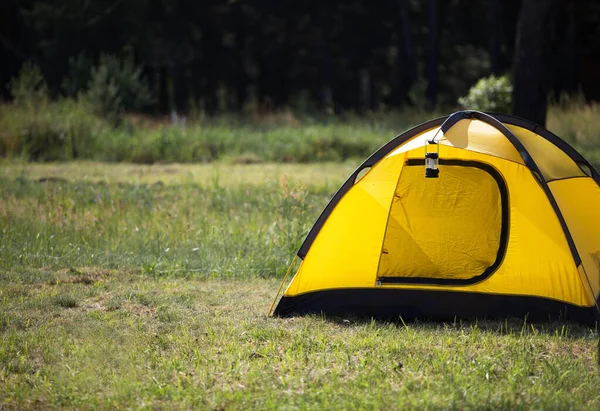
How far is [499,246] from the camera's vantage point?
21.8 feet

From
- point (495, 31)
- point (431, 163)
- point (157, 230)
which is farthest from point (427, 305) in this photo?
point (495, 31)

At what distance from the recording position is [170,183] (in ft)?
44.9

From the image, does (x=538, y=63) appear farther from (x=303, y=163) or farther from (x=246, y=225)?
(x=246, y=225)

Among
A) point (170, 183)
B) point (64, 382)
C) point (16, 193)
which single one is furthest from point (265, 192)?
point (64, 382)

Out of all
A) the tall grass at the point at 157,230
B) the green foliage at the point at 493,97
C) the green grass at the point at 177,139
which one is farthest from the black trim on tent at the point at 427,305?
the green foliage at the point at 493,97

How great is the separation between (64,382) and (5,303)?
209 cm

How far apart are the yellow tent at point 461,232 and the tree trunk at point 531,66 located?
860cm

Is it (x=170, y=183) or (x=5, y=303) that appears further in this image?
(x=170, y=183)

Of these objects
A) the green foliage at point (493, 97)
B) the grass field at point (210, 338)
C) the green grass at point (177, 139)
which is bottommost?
the grass field at point (210, 338)

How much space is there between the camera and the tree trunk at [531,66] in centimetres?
1488

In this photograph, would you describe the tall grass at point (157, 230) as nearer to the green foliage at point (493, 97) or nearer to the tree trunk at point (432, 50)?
the green foliage at point (493, 97)

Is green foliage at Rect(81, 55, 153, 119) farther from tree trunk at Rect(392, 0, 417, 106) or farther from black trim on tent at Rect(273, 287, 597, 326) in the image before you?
black trim on tent at Rect(273, 287, 597, 326)

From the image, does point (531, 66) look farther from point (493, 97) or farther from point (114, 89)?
point (114, 89)

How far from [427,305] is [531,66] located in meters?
9.65
